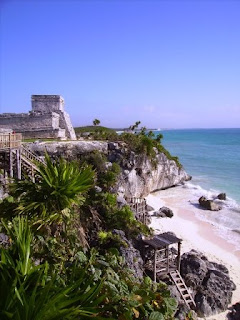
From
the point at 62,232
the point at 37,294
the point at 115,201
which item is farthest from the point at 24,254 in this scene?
the point at 115,201

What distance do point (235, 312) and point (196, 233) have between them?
7110 millimetres

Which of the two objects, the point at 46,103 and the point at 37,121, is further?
the point at 46,103

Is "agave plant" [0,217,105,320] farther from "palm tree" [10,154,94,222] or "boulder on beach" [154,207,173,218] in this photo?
"boulder on beach" [154,207,173,218]

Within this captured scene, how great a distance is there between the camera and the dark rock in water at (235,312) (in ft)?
32.3

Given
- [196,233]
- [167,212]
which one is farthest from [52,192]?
[167,212]

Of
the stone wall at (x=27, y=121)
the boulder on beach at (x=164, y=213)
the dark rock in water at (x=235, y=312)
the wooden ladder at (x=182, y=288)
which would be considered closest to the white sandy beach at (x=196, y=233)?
Answer: the dark rock in water at (x=235, y=312)

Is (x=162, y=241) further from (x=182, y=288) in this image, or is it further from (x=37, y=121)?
(x=37, y=121)

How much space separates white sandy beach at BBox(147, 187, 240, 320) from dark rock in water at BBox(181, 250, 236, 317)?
0.31 m

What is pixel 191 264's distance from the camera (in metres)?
12.0

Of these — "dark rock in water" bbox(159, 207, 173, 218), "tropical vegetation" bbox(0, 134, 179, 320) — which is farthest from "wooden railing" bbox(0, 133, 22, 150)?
"dark rock in water" bbox(159, 207, 173, 218)

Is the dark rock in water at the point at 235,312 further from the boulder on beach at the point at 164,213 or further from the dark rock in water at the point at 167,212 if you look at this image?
the dark rock in water at the point at 167,212

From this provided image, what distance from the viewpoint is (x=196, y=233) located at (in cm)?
1706

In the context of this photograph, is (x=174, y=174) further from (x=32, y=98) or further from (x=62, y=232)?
(x=62, y=232)

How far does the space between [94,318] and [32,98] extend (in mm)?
21702
